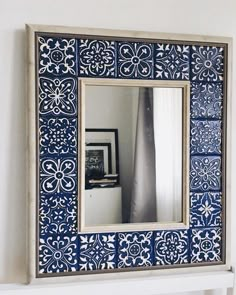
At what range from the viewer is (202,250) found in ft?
5.19

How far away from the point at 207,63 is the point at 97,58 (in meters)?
0.39

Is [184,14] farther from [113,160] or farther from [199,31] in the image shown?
[113,160]

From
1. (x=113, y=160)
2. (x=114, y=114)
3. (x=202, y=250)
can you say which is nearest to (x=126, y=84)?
(x=114, y=114)

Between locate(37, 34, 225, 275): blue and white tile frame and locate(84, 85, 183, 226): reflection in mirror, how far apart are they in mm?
49

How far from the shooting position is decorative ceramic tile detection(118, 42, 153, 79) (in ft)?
4.92

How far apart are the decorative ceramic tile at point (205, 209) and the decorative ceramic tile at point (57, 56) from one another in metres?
0.61

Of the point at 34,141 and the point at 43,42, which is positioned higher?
the point at 43,42

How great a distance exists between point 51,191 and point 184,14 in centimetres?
77

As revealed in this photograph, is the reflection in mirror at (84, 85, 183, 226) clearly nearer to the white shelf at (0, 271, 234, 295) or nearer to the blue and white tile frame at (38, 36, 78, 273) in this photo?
the blue and white tile frame at (38, 36, 78, 273)

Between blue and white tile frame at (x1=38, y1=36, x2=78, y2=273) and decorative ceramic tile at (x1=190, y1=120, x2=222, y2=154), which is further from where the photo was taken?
decorative ceramic tile at (x1=190, y1=120, x2=222, y2=154)

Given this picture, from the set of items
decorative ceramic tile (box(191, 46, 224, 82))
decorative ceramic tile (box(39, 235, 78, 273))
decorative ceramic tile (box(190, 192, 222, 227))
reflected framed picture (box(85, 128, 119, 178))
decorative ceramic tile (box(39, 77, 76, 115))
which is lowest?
decorative ceramic tile (box(39, 235, 78, 273))

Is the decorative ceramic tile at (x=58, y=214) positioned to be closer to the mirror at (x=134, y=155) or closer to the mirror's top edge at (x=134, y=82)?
the mirror at (x=134, y=155)

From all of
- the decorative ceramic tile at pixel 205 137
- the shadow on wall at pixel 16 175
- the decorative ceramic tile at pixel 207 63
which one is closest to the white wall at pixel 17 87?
the shadow on wall at pixel 16 175

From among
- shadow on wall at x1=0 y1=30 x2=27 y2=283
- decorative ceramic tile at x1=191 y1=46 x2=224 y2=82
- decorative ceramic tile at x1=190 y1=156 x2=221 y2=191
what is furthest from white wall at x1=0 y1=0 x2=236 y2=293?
decorative ceramic tile at x1=190 y1=156 x2=221 y2=191
